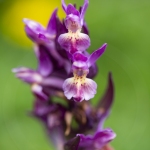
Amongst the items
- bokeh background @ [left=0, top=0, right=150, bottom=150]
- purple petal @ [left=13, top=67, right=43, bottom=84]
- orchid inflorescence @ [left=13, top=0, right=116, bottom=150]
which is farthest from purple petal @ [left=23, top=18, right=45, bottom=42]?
bokeh background @ [left=0, top=0, right=150, bottom=150]

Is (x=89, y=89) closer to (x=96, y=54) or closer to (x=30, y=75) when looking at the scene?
(x=96, y=54)

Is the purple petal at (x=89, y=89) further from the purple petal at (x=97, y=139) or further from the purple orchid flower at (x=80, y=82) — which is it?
the purple petal at (x=97, y=139)

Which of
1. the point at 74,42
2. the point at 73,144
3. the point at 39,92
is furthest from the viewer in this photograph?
the point at 39,92

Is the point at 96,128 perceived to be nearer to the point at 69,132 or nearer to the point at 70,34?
the point at 69,132

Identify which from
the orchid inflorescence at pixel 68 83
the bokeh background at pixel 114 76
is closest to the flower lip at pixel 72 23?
the orchid inflorescence at pixel 68 83

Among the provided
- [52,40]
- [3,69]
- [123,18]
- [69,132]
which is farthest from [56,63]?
[123,18]

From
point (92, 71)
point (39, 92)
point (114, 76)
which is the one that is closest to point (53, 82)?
point (39, 92)
